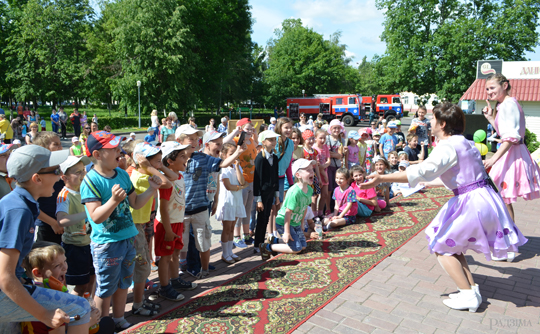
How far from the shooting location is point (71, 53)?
127 ft

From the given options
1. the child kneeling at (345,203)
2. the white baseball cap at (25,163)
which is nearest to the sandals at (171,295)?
the white baseball cap at (25,163)

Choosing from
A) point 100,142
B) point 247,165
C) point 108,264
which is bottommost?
point 108,264

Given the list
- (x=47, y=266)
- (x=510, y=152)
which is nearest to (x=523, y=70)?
(x=510, y=152)

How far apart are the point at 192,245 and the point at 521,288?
143 inches

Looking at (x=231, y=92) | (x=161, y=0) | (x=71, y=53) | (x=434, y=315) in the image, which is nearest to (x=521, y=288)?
(x=434, y=315)

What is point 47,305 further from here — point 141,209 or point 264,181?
point 264,181

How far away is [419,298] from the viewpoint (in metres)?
3.79

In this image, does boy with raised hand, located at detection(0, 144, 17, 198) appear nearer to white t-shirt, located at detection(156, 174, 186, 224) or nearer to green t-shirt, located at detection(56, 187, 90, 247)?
green t-shirt, located at detection(56, 187, 90, 247)

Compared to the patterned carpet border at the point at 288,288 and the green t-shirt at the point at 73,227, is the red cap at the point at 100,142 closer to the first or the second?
the green t-shirt at the point at 73,227

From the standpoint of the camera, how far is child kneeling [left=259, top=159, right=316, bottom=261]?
4.89 meters

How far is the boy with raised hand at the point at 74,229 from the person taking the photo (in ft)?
11.1

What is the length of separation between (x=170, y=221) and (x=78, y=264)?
2.92 ft

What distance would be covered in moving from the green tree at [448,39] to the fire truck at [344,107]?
139 inches

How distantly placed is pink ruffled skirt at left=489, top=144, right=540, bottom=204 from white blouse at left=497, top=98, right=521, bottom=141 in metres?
0.26
